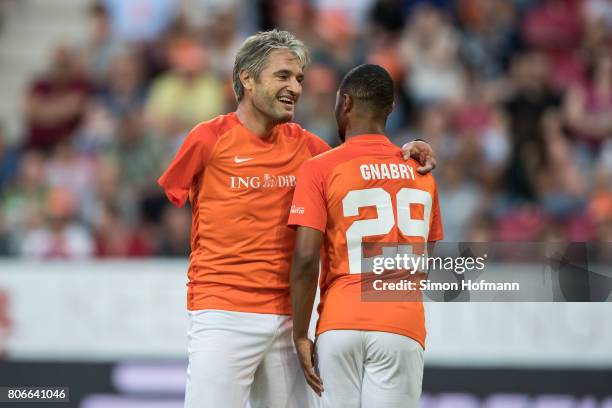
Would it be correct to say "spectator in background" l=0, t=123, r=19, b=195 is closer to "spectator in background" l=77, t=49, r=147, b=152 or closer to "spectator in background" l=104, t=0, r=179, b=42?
"spectator in background" l=77, t=49, r=147, b=152

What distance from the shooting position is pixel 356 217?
4.55 meters

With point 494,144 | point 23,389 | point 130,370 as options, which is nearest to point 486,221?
point 494,144

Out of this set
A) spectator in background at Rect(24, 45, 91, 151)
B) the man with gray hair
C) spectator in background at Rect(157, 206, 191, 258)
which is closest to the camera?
the man with gray hair

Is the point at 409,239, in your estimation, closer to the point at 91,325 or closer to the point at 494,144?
the point at 91,325

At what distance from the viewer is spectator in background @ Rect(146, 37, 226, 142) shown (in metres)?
10.7

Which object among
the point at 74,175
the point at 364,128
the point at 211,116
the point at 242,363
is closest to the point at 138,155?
the point at 74,175

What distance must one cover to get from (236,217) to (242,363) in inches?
25.6

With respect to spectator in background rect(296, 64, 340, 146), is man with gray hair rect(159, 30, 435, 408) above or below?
below

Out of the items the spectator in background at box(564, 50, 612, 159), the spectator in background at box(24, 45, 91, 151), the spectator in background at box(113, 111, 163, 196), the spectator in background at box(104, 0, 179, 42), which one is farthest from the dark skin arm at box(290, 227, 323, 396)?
the spectator in background at box(104, 0, 179, 42)

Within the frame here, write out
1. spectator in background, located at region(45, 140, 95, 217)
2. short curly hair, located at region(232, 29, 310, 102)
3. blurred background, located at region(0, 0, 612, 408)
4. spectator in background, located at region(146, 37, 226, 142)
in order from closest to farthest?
short curly hair, located at region(232, 29, 310, 102)
blurred background, located at region(0, 0, 612, 408)
spectator in background, located at region(45, 140, 95, 217)
spectator in background, located at region(146, 37, 226, 142)

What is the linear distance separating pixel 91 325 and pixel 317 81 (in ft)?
11.7

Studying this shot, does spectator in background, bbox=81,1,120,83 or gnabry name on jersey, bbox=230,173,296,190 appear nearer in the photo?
gnabry name on jersey, bbox=230,173,296,190

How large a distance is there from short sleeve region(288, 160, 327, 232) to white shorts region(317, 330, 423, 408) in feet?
1.53

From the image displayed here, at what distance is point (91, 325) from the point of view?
27.1ft
